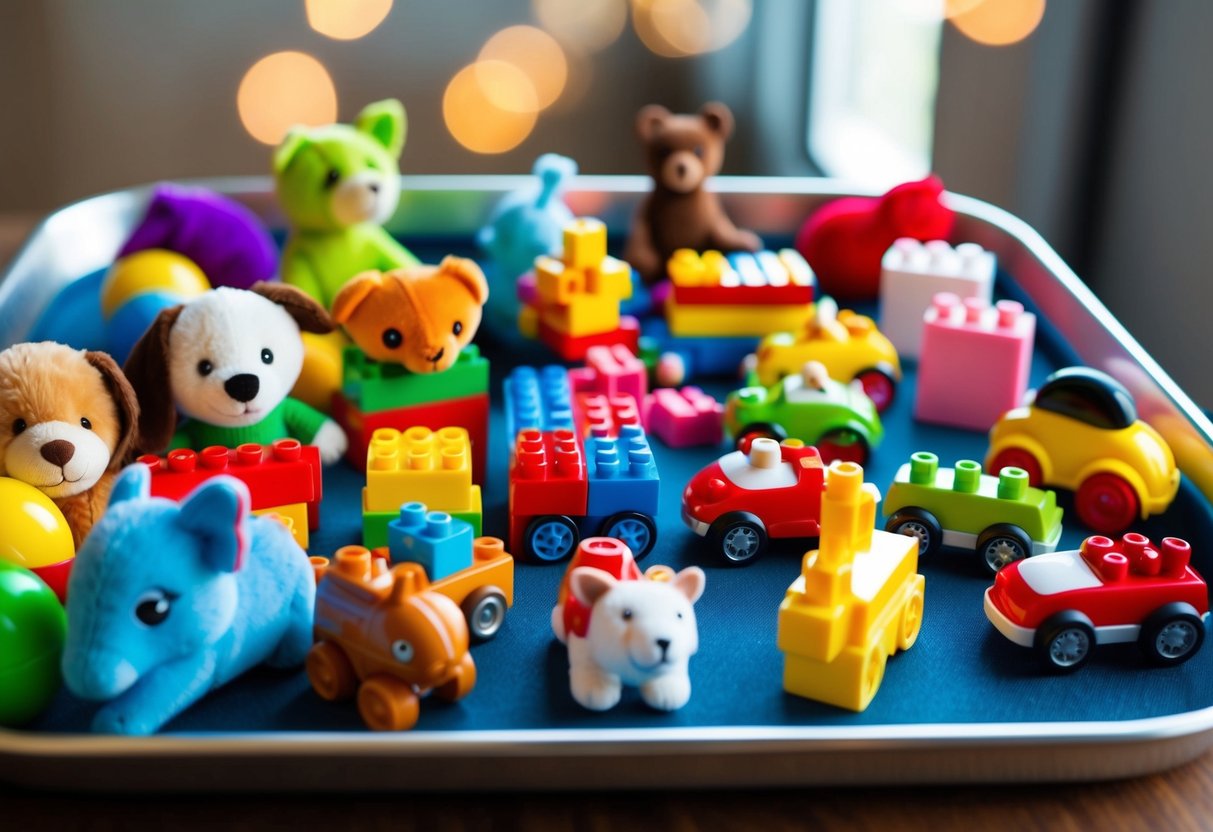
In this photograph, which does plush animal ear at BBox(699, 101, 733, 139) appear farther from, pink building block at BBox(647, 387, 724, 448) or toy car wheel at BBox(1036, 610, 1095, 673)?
toy car wheel at BBox(1036, 610, 1095, 673)

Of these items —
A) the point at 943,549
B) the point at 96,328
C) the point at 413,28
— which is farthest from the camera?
the point at 413,28

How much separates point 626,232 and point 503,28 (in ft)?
2.54

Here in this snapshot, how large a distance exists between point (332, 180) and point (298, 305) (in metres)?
0.27

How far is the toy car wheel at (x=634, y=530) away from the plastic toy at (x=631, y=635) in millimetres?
150

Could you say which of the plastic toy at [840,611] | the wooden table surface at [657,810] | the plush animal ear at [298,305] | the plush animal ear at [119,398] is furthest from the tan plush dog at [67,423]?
the plastic toy at [840,611]

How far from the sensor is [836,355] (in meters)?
1.13

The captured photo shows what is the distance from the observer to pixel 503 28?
6.92ft

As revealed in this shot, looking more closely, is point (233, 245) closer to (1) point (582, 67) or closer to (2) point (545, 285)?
(2) point (545, 285)

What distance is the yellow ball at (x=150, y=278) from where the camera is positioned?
1.15 m

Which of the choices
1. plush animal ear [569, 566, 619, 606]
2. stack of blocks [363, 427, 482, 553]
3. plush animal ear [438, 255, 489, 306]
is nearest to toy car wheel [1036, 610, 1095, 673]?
plush animal ear [569, 566, 619, 606]

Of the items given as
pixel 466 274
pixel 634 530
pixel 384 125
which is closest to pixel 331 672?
pixel 634 530

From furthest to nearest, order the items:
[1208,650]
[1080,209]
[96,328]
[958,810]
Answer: [1080,209], [96,328], [1208,650], [958,810]

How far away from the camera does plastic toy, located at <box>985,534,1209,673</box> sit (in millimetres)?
754

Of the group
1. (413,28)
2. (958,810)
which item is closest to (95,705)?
(958,810)
